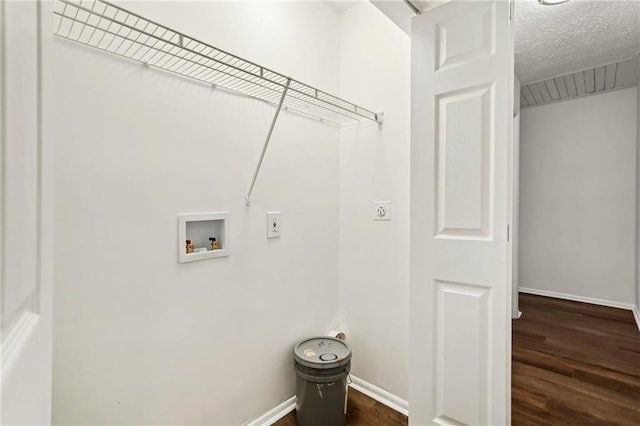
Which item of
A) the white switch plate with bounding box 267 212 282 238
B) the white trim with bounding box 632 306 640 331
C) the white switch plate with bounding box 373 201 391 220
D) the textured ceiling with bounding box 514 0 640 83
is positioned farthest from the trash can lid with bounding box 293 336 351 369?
the white trim with bounding box 632 306 640 331

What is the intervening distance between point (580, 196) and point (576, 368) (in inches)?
90.6

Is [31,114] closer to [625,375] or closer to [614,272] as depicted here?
[625,375]

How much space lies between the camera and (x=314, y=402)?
1.53 meters

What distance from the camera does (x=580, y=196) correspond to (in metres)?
3.55

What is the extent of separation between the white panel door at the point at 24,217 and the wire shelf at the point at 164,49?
59 cm

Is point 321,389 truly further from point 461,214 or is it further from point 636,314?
point 636,314

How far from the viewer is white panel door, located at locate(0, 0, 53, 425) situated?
0.98 feet

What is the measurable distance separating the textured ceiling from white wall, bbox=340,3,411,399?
0.95 meters

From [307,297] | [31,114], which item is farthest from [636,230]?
[31,114]

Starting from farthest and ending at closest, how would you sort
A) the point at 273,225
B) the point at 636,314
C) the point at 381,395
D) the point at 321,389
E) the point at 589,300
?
the point at 589,300 → the point at 636,314 → the point at 381,395 → the point at 273,225 → the point at 321,389

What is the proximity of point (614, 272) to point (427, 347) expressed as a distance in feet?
11.5

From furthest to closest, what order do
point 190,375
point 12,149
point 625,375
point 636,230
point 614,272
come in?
point 614,272
point 636,230
point 625,375
point 190,375
point 12,149

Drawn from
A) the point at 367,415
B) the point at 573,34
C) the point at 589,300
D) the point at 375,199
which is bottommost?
the point at 367,415

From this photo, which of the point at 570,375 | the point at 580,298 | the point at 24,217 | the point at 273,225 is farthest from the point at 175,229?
the point at 580,298
